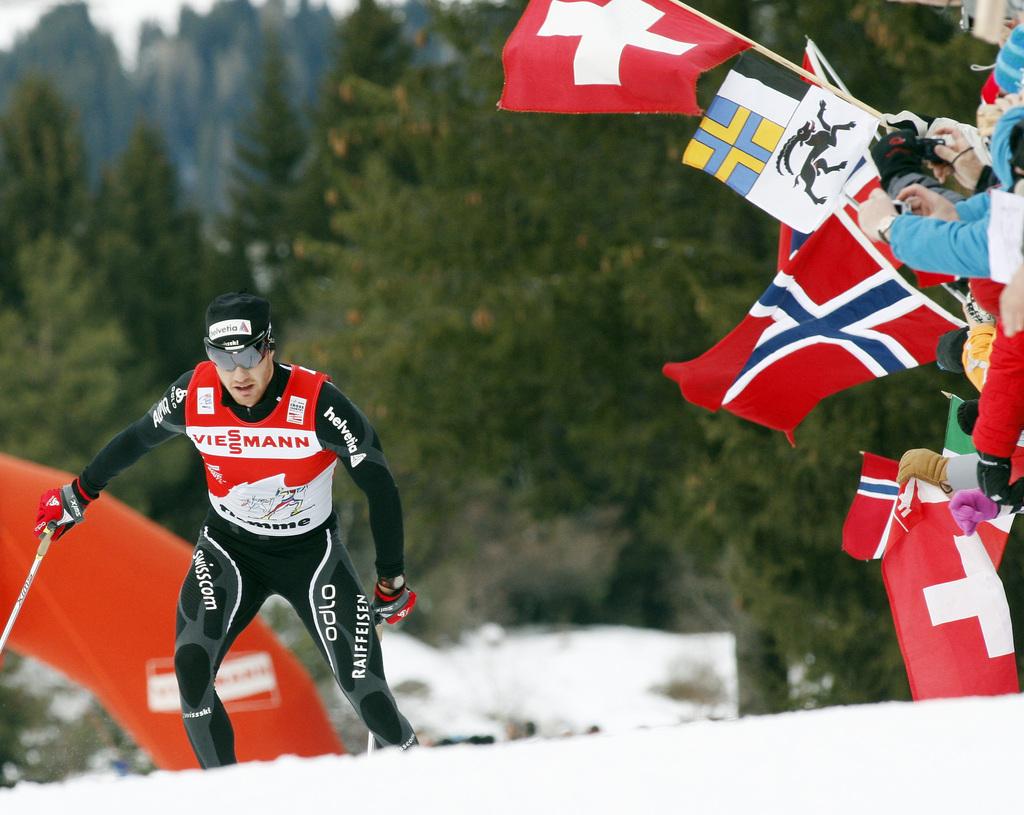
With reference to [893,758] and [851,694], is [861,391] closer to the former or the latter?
[851,694]

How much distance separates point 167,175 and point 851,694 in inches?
1419

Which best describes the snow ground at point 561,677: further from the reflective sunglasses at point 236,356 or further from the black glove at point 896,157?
the black glove at point 896,157

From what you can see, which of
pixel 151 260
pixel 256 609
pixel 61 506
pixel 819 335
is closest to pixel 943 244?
pixel 819 335

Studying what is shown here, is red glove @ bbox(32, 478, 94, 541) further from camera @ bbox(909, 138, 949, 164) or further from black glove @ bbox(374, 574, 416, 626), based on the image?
camera @ bbox(909, 138, 949, 164)

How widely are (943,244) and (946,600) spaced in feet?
5.98

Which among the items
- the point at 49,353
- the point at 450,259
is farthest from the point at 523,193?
the point at 49,353

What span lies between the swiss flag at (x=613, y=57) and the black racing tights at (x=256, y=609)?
2.03m

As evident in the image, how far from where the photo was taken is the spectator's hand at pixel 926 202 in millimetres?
4086

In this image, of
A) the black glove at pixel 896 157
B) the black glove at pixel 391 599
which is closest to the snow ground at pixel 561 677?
the black glove at pixel 391 599

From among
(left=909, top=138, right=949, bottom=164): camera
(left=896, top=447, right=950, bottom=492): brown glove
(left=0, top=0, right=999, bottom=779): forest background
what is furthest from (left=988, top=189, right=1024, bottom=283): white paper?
(left=0, top=0, right=999, bottom=779): forest background

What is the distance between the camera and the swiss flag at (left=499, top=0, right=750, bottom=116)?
5574mm

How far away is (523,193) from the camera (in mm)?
13016

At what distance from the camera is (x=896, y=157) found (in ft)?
14.0

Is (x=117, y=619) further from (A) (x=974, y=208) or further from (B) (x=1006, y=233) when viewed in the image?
(B) (x=1006, y=233)
